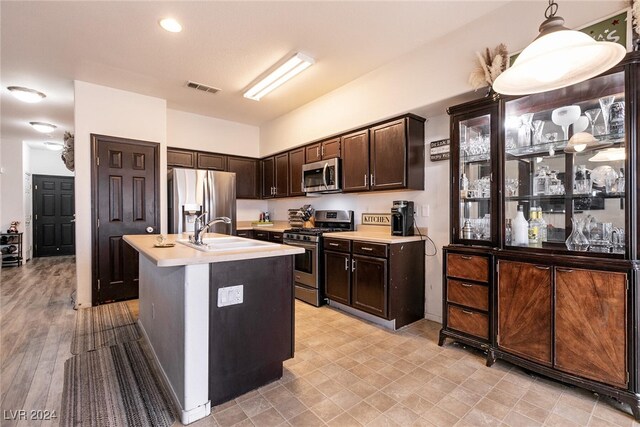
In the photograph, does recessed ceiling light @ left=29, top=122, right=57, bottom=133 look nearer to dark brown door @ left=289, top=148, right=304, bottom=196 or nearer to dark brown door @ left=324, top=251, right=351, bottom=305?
dark brown door @ left=289, top=148, right=304, bottom=196

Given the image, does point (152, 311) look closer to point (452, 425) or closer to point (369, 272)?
point (369, 272)

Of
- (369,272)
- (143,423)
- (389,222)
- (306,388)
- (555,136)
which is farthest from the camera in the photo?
(389,222)

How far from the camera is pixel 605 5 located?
2.00 m

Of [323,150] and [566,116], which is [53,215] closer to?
[323,150]

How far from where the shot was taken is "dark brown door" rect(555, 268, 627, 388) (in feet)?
5.74

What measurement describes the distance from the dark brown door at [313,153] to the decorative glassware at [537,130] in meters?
2.52

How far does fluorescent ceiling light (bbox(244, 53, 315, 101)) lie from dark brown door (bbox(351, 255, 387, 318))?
2116 millimetres

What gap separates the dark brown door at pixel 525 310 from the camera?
6.62 feet

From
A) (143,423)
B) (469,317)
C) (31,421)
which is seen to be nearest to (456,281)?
(469,317)

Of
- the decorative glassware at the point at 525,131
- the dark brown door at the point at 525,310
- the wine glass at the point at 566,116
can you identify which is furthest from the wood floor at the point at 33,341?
the wine glass at the point at 566,116

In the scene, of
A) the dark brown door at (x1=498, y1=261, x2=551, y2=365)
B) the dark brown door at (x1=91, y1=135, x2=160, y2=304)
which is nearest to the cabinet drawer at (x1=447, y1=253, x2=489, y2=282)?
the dark brown door at (x1=498, y1=261, x2=551, y2=365)

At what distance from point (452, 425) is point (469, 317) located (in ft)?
3.25

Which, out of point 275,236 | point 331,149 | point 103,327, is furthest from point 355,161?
point 103,327

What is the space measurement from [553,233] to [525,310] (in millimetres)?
622
